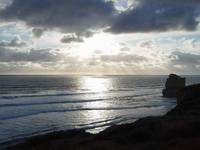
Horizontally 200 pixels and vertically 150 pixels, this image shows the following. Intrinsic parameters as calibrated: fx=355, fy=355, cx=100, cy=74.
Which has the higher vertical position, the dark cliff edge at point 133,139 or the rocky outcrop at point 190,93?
the rocky outcrop at point 190,93

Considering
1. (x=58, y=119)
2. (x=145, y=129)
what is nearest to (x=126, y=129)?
(x=145, y=129)

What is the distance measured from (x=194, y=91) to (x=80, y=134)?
91.8 feet

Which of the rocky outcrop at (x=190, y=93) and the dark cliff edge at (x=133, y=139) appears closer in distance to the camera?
the dark cliff edge at (x=133, y=139)

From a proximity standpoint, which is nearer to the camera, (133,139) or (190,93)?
(133,139)

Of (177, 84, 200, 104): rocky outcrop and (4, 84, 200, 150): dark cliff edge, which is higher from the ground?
(177, 84, 200, 104): rocky outcrop

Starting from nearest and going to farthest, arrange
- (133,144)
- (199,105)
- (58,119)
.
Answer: (133,144) < (199,105) < (58,119)

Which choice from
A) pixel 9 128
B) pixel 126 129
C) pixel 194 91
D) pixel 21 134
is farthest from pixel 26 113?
pixel 126 129

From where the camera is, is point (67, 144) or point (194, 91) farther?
point (194, 91)

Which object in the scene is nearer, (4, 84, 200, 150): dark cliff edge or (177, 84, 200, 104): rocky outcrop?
(4, 84, 200, 150): dark cliff edge

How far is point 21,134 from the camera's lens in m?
35.6

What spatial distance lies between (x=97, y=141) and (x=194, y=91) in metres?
31.1

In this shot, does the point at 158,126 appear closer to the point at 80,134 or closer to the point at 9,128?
the point at 80,134

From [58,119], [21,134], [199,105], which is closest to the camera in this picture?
[21,134]

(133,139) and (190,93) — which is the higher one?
(190,93)
